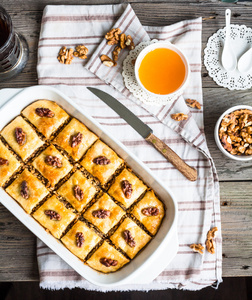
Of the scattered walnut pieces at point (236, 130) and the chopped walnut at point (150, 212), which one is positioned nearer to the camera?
the chopped walnut at point (150, 212)

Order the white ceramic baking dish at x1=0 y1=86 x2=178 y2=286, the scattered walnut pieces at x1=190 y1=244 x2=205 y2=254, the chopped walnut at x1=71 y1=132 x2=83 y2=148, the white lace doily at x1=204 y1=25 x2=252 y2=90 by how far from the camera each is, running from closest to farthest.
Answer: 1. the white ceramic baking dish at x1=0 y1=86 x2=178 y2=286
2. the chopped walnut at x1=71 y1=132 x2=83 y2=148
3. the scattered walnut pieces at x1=190 y1=244 x2=205 y2=254
4. the white lace doily at x1=204 y1=25 x2=252 y2=90

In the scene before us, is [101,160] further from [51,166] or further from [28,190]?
[28,190]

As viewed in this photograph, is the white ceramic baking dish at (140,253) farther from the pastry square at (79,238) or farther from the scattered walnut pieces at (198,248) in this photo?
the scattered walnut pieces at (198,248)

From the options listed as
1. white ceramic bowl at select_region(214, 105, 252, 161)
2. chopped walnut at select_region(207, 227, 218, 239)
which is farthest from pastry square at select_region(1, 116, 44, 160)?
chopped walnut at select_region(207, 227, 218, 239)

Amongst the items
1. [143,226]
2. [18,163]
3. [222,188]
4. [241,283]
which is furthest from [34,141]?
[241,283]

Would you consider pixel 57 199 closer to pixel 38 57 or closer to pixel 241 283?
pixel 38 57

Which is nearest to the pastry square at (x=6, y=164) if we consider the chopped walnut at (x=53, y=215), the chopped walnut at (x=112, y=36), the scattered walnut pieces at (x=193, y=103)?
the chopped walnut at (x=53, y=215)

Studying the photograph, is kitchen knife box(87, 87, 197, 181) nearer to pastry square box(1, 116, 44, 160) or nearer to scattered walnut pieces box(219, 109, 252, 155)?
scattered walnut pieces box(219, 109, 252, 155)
